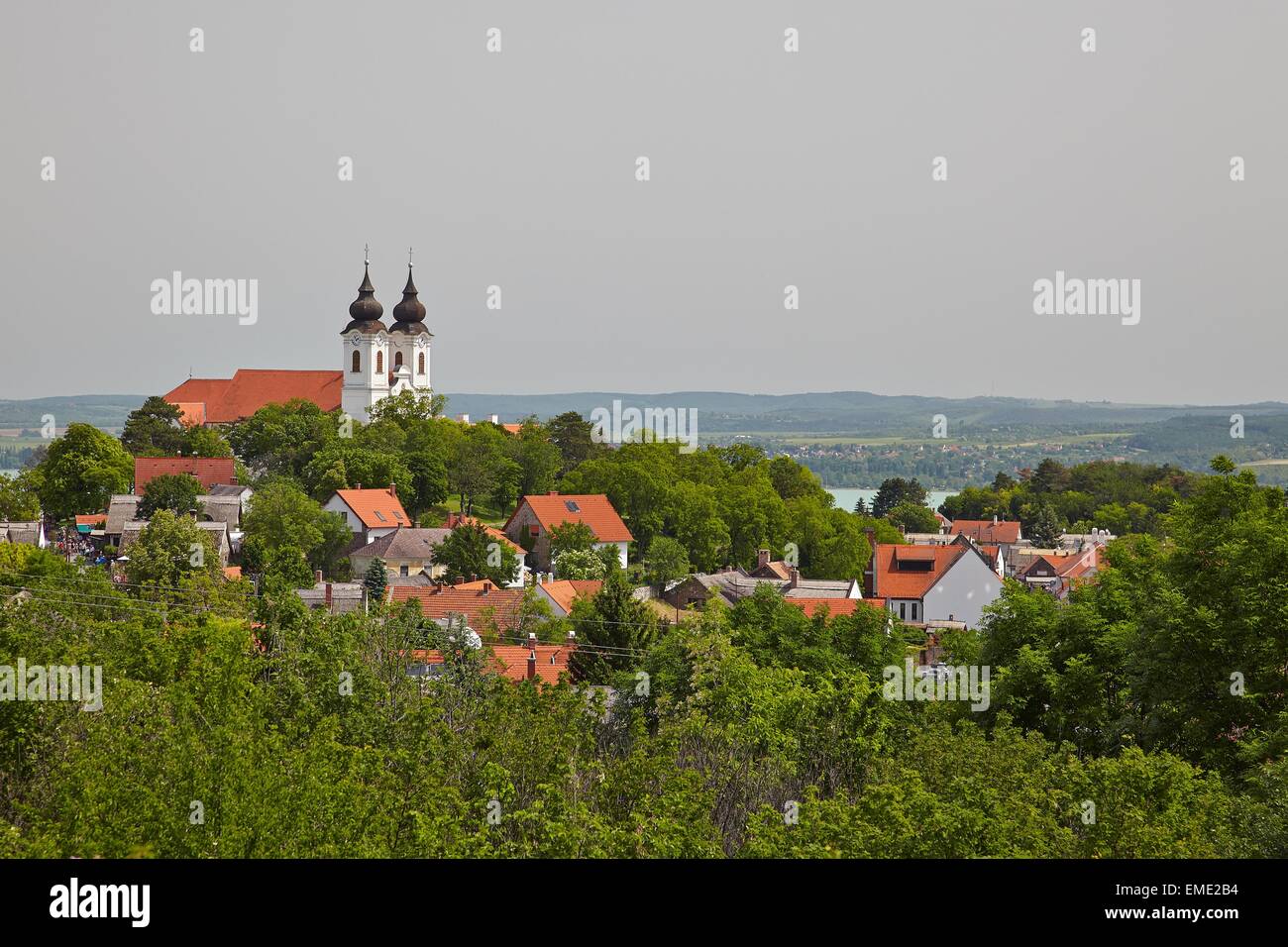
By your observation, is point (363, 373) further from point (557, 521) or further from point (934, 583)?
point (934, 583)

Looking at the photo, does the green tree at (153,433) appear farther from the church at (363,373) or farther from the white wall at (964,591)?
the white wall at (964,591)

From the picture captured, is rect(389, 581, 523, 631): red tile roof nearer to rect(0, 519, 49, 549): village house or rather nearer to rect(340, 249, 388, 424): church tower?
rect(0, 519, 49, 549): village house

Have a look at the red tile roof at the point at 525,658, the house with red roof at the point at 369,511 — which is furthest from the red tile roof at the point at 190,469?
the red tile roof at the point at 525,658

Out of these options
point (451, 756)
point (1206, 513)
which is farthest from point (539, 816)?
point (1206, 513)

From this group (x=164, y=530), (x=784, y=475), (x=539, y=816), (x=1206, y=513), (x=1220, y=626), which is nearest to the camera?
(x=539, y=816)

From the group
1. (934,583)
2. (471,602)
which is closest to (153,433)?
(471,602)
